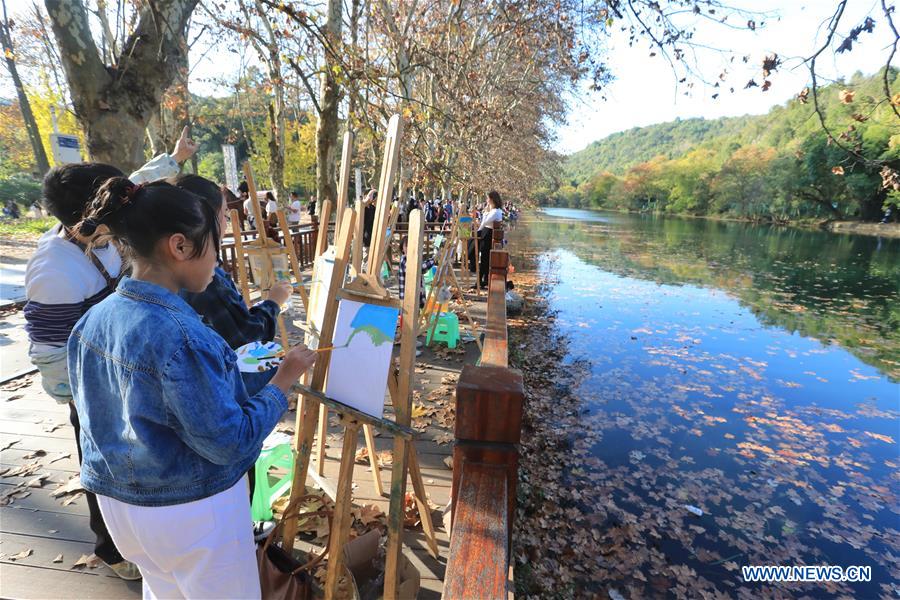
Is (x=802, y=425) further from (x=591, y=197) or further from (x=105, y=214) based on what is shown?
(x=591, y=197)

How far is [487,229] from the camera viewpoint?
10.2 meters

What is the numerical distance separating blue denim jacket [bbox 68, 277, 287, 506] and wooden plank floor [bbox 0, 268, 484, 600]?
178 cm

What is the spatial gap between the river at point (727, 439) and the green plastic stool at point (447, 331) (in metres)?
1.92

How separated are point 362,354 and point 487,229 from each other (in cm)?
842

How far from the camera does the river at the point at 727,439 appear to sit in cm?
383

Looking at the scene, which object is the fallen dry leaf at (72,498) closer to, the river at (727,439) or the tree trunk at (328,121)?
the river at (727,439)

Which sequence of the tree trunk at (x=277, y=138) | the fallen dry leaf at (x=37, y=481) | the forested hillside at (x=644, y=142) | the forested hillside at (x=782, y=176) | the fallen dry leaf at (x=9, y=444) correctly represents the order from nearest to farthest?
the fallen dry leaf at (x=37, y=481) < the fallen dry leaf at (x=9, y=444) < the forested hillside at (x=782, y=176) < the tree trunk at (x=277, y=138) < the forested hillside at (x=644, y=142)

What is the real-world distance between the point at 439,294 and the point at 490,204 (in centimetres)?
432

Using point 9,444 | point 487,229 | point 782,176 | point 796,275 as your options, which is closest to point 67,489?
point 9,444

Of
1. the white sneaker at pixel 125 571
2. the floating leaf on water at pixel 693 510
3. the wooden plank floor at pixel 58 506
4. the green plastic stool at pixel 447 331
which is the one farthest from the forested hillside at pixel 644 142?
the white sneaker at pixel 125 571

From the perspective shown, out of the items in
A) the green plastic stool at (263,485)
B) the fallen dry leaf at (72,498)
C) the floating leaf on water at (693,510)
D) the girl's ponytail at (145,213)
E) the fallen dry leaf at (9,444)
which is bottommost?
the floating leaf on water at (693,510)

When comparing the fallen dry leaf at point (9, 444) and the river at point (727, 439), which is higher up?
the fallen dry leaf at point (9, 444)

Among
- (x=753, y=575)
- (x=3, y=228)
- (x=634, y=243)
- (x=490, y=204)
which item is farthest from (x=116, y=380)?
(x=634, y=243)

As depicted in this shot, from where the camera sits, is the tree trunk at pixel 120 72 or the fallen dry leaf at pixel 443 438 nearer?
the tree trunk at pixel 120 72
